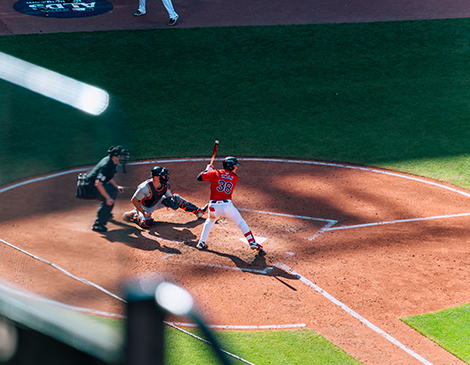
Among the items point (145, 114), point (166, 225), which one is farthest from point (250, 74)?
point (166, 225)

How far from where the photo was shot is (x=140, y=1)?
21844 millimetres

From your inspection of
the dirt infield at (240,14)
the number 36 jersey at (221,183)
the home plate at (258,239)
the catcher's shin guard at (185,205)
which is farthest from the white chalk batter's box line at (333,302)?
the dirt infield at (240,14)

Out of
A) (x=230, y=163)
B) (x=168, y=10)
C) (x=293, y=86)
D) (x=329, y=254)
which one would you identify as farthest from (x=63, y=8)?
(x=329, y=254)

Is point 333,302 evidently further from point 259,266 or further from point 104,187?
point 104,187

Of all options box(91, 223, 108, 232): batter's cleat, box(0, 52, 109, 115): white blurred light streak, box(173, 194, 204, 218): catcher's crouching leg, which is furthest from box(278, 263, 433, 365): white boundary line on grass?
box(0, 52, 109, 115): white blurred light streak

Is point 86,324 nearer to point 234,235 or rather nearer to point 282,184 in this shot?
point 234,235

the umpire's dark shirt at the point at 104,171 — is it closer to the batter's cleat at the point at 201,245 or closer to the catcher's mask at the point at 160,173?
the batter's cleat at the point at 201,245

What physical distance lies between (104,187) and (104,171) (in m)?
0.06

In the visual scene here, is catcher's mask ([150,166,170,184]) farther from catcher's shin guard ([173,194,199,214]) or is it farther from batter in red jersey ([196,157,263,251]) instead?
batter in red jersey ([196,157,263,251])

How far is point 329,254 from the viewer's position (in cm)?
956

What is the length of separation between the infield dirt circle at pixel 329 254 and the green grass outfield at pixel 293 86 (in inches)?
60.4

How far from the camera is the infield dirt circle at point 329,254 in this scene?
299 inches

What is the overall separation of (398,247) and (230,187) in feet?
12.1

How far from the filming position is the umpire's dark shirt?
5.48 feet
